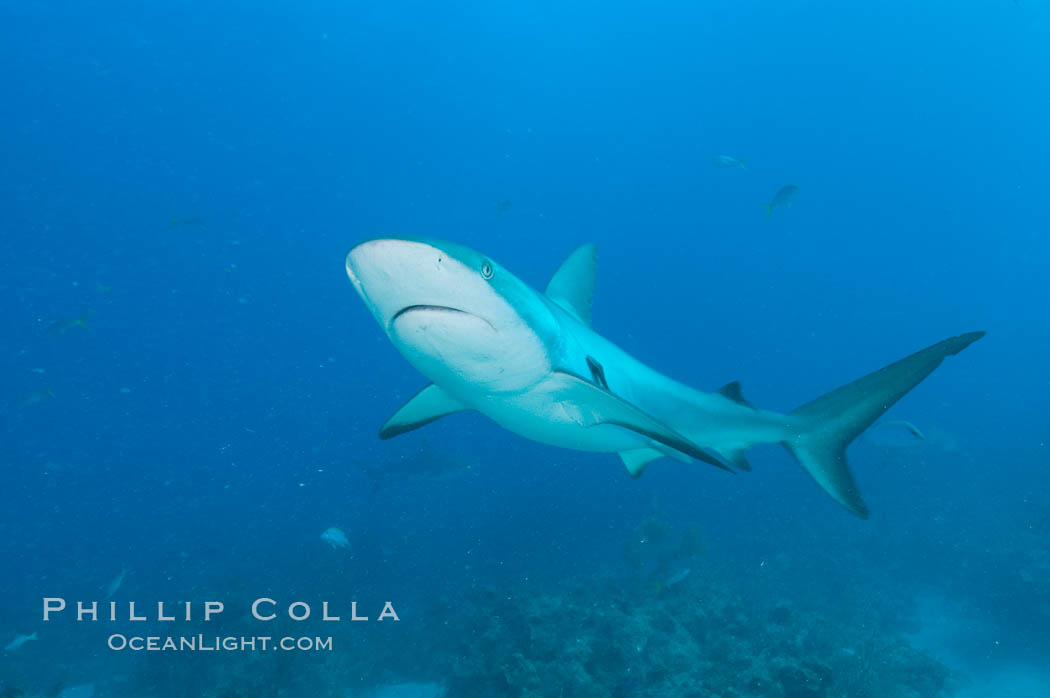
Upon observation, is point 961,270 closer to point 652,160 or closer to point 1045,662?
point 652,160

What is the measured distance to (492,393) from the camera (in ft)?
10.4

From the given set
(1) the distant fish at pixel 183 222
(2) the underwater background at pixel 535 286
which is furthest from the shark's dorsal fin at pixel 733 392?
(1) the distant fish at pixel 183 222

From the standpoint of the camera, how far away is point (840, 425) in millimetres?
4148

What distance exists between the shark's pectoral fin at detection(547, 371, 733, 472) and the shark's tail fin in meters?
1.58

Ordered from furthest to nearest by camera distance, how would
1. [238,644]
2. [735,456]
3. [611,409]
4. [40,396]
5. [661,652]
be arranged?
1. [40,396]
2. [238,644]
3. [661,652]
4. [735,456]
5. [611,409]

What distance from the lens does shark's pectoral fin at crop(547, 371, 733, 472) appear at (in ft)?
8.90

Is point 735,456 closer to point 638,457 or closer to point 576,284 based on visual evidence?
point 638,457

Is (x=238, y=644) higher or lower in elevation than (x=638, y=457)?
lower

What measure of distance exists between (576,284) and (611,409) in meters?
2.07

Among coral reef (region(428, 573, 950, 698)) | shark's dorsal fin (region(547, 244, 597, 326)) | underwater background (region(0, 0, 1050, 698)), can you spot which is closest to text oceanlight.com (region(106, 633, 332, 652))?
underwater background (region(0, 0, 1050, 698))

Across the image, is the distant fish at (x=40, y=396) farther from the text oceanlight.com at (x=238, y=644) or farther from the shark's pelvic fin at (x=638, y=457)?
the shark's pelvic fin at (x=638, y=457)

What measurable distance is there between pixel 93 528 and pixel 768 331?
77.3m

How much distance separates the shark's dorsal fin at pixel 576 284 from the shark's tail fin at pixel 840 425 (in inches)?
77.3

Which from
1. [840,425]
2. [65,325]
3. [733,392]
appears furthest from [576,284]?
[65,325]
